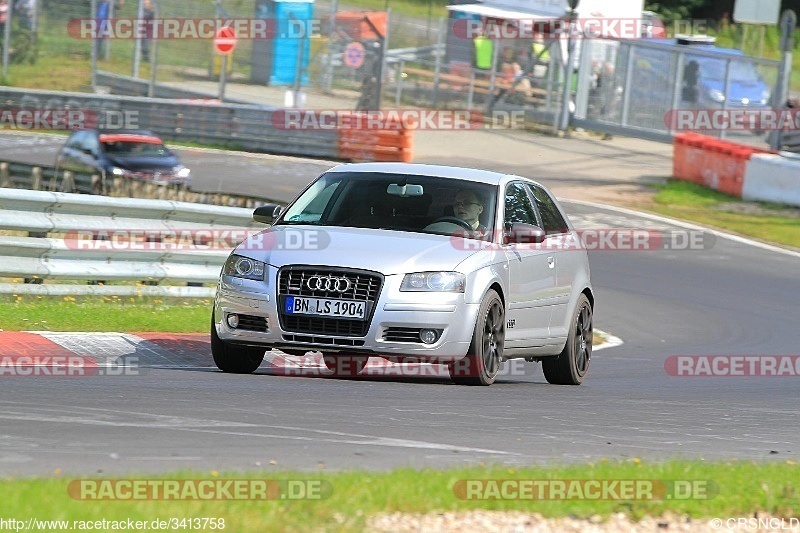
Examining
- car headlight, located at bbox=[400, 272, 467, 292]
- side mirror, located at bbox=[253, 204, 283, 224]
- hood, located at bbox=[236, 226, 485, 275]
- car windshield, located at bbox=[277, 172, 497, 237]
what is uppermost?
car windshield, located at bbox=[277, 172, 497, 237]

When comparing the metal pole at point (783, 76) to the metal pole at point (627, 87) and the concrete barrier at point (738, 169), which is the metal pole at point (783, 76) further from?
the metal pole at point (627, 87)

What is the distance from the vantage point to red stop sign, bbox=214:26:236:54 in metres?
35.5

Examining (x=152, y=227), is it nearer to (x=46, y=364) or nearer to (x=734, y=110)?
(x=46, y=364)

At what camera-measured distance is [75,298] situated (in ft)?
42.5

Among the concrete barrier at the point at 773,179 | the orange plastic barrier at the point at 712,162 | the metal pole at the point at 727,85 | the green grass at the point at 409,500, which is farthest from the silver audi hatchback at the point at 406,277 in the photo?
the metal pole at the point at 727,85

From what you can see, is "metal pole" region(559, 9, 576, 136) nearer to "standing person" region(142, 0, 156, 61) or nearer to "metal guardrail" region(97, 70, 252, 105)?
"metal guardrail" region(97, 70, 252, 105)

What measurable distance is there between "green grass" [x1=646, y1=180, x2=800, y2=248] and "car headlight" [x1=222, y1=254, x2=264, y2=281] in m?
15.9

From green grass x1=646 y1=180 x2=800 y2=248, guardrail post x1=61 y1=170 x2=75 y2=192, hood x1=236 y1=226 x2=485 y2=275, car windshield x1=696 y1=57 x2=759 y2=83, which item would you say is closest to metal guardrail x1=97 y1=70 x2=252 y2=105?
car windshield x1=696 y1=57 x2=759 y2=83

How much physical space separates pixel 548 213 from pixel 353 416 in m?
4.16

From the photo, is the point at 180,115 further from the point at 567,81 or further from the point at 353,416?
the point at 353,416

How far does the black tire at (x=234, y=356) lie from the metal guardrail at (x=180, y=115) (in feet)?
75.6

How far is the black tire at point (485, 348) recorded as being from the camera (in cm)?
980

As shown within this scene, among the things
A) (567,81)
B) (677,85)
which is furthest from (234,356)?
(567,81)

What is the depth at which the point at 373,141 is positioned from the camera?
31.9 meters
